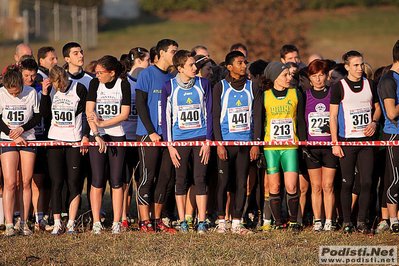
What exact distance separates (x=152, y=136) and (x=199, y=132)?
60cm

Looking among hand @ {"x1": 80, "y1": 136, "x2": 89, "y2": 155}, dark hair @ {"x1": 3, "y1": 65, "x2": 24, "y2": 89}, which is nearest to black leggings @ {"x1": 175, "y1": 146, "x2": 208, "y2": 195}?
hand @ {"x1": 80, "y1": 136, "x2": 89, "y2": 155}

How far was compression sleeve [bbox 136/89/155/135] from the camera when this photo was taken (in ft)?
25.1

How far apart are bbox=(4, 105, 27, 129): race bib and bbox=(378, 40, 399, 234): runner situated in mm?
4513

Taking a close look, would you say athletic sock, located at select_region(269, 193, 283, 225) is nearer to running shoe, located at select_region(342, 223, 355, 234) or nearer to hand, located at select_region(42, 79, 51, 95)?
running shoe, located at select_region(342, 223, 355, 234)

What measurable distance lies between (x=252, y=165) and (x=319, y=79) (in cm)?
148

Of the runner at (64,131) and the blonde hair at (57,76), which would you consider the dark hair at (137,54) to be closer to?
the runner at (64,131)

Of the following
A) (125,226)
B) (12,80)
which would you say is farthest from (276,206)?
(12,80)

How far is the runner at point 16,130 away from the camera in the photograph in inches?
300

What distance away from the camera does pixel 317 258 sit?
6328mm

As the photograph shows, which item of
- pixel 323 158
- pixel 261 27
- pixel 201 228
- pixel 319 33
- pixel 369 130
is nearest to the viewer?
Answer: pixel 369 130

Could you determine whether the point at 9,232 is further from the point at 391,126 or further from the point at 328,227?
the point at 391,126

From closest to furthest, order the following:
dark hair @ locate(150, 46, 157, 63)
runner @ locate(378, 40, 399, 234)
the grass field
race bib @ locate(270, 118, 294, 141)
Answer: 1. runner @ locate(378, 40, 399, 234)
2. race bib @ locate(270, 118, 294, 141)
3. dark hair @ locate(150, 46, 157, 63)
4. the grass field

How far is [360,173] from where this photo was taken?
7.58 metres

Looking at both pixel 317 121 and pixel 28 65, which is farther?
pixel 28 65
